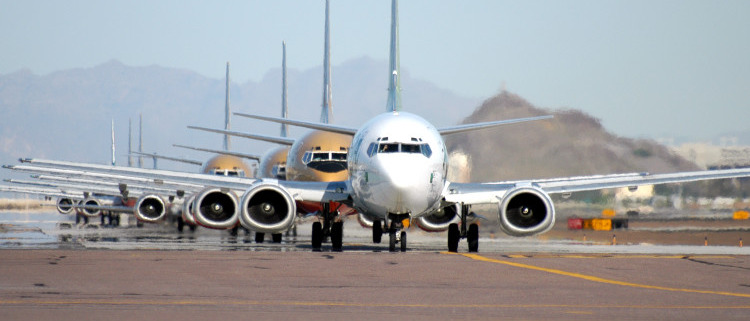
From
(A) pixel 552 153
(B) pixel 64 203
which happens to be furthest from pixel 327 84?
(B) pixel 64 203

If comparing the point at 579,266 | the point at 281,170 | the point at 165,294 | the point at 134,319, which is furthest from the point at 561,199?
the point at 134,319

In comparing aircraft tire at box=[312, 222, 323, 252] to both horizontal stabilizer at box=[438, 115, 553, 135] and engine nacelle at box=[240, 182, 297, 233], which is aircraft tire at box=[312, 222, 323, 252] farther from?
horizontal stabilizer at box=[438, 115, 553, 135]

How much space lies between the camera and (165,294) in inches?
504

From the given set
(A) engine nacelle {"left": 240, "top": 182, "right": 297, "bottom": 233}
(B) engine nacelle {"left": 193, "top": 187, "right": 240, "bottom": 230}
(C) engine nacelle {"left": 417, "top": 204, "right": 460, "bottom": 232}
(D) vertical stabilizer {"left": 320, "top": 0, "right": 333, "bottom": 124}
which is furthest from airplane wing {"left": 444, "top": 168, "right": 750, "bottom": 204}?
(D) vertical stabilizer {"left": 320, "top": 0, "right": 333, "bottom": 124}

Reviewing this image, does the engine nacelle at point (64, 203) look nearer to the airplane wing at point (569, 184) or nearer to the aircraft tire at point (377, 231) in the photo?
the aircraft tire at point (377, 231)

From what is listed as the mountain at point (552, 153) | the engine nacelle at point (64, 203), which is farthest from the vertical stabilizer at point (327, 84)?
the engine nacelle at point (64, 203)

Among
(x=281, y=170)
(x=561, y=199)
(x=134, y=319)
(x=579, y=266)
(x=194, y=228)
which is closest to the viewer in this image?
(x=134, y=319)

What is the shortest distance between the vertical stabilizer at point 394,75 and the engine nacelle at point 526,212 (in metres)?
5.84

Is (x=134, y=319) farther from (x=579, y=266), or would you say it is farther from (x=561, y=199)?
(x=561, y=199)

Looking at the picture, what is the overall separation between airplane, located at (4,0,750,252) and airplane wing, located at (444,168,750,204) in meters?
0.03

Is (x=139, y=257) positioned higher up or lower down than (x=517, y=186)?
lower down

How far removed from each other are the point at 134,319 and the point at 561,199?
2882 cm

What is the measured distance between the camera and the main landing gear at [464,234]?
25.8 meters

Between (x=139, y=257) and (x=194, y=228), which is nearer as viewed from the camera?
(x=139, y=257)
